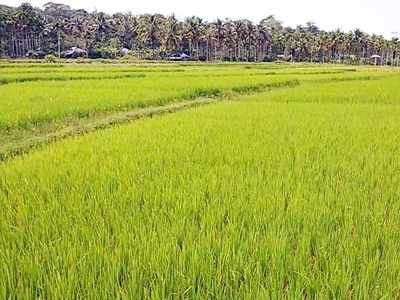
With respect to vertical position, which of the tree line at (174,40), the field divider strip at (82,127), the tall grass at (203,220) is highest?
the tree line at (174,40)

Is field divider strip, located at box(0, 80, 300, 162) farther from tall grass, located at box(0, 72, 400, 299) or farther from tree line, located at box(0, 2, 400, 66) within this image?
tree line, located at box(0, 2, 400, 66)

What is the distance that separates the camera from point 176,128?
662 centimetres

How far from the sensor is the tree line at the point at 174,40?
1956 inches

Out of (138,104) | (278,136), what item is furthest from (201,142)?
(138,104)

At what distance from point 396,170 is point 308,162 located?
0.83m

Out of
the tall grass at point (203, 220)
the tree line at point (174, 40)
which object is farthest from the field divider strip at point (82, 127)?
the tree line at point (174, 40)

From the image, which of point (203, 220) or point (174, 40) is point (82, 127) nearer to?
point (203, 220)

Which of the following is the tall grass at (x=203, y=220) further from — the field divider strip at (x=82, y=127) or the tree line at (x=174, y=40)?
the tree line at (x=174, y=40)

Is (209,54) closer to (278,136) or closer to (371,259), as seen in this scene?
(278,136)

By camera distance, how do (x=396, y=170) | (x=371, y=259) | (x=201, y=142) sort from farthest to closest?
(x=201, y=142) → (x=396, y=170) → (x=371, y=259)

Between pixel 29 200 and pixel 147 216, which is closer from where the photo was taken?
pixel 147 216

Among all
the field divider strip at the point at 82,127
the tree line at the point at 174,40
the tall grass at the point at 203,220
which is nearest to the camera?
the tall grass at the point at 203,220

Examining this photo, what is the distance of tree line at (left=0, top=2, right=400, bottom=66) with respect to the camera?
49.7 metres

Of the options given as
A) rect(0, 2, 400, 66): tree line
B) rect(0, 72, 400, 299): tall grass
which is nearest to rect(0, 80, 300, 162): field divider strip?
rect(0, 72, 400, 299): tall grass
